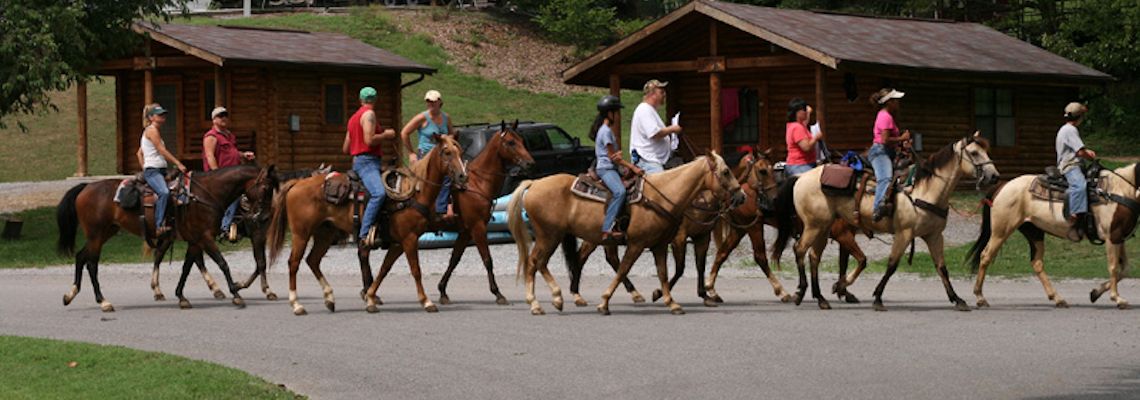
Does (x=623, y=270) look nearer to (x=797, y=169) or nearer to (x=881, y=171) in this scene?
(x=881, y=171)

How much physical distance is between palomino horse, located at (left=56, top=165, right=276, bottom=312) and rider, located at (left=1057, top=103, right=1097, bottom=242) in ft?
28.8

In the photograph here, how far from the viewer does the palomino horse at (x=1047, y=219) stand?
1845 cm

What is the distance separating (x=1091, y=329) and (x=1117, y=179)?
165 inches

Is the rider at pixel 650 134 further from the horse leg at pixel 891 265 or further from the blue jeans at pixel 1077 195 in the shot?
the blue jeans at pixel 1077 195

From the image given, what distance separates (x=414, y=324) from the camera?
645 inches

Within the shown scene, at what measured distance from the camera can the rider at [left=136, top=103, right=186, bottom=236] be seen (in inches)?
757

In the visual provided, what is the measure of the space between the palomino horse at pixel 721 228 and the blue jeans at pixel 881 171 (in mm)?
1376

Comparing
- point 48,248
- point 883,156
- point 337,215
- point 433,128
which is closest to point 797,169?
point 883,156

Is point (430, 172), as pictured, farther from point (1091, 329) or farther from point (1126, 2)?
point (1126, 2)

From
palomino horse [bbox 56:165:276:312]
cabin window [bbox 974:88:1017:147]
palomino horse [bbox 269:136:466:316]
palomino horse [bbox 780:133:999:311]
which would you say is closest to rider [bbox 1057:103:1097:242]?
palomino horse [bbox 780:133:999:311]

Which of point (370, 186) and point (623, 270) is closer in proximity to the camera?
point (623, 270)

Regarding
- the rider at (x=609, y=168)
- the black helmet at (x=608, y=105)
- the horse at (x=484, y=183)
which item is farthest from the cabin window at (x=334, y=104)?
the rider at (x=609, y=168)

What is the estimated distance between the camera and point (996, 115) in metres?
39.4

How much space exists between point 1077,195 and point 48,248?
1952cm
